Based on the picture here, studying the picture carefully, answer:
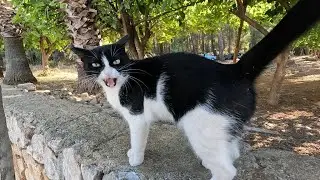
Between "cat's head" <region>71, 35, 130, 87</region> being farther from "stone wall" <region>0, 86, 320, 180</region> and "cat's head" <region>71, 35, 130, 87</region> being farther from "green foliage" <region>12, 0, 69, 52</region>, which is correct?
"green foliage" <region>12, 0, 69, 52</region>

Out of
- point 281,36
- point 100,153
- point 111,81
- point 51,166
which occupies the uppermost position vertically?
point 281,36

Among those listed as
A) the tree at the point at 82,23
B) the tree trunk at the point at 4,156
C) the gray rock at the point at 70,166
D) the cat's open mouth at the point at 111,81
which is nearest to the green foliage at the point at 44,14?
the tree at the point at 82,23

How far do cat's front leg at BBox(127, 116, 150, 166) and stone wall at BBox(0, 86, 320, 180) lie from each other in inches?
2.2

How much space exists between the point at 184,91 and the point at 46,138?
1749 mm

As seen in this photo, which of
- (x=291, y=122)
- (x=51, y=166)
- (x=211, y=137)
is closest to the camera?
(x=211, y=137)

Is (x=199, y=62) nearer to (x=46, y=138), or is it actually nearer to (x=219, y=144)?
(x=219, y=144)

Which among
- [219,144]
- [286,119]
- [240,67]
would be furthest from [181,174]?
[286,119]

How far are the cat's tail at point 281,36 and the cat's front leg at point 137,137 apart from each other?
27.5 inches

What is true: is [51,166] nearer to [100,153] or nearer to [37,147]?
[37,147]

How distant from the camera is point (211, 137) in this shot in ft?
6.08

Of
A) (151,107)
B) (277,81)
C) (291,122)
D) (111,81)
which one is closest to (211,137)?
(151,107)

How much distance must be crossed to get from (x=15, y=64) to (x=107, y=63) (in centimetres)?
671

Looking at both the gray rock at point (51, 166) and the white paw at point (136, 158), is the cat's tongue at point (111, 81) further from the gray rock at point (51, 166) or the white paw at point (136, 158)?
the gray rock at point (51, 166)

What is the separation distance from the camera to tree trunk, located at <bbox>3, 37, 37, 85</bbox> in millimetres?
8062
